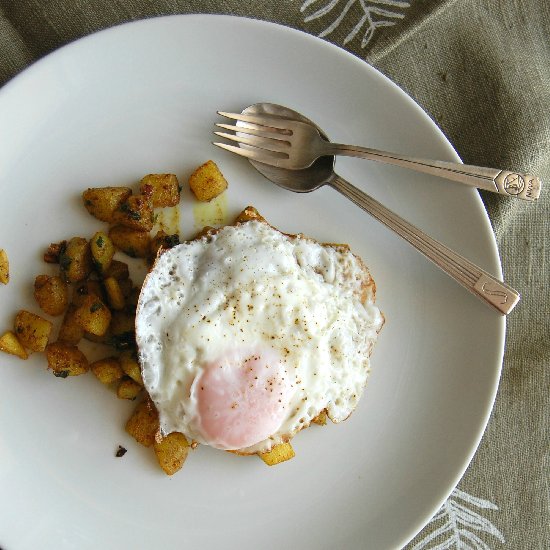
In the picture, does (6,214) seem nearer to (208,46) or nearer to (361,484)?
(208,46)

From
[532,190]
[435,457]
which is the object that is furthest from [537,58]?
[435,457]

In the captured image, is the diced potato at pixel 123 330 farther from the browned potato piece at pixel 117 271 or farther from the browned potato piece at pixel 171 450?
the browned potato piece at pixel 171 450

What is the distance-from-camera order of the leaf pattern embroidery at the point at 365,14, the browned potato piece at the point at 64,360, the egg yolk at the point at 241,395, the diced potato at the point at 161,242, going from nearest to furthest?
1. the egg yolk at the point at 241,395
2. the browned potato piece at the point at 64,360
3. the diced potato at the point at 161,242
4. the leaf pattern embroidery at the point at 365,14

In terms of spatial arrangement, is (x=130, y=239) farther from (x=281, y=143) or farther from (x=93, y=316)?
(x=281, y=143)

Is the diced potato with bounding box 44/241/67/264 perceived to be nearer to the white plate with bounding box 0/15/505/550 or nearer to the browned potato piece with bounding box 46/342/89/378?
the white plate with bounding box 0/15/505/550

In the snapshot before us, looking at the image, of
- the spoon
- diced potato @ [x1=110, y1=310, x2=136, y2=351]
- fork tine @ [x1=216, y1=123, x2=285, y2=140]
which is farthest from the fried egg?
fork tine @ [x1=216, y1=123, x2=285, y2=140]

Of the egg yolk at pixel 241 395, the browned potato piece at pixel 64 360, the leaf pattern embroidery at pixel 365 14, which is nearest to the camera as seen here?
the egg yolk at pixel 241 395

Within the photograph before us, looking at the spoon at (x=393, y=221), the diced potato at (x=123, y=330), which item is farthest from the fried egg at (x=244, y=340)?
the spoon at (x=393, y=221)
